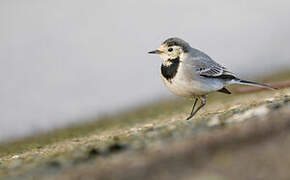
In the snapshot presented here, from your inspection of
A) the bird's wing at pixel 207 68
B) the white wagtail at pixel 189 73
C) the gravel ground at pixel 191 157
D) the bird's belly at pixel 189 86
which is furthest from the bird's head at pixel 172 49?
the gravel ground at pixel 191 157

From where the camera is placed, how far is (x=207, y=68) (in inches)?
300

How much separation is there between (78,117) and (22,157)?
5315mm

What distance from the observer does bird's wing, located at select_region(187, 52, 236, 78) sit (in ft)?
24.6

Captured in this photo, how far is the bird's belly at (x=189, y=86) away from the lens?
7.24 metres

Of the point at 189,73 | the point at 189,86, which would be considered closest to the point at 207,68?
the point at 189,73

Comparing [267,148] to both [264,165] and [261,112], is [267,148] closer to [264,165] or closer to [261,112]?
[264,165]

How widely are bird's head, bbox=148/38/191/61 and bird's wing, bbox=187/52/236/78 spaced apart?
19 cm

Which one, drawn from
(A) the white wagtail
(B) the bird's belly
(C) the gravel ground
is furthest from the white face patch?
(C) the gravel ground

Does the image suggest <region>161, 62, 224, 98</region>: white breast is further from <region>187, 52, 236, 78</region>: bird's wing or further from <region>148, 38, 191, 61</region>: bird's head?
<region>148, 38, 191, 61</region>: bird's head

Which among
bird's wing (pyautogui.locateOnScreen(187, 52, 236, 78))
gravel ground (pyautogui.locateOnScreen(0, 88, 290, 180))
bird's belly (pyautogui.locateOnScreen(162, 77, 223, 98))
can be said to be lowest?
gravel ground (pyautogui.locateOnScreen(0, 88, 290, 180))

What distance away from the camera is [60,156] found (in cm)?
539

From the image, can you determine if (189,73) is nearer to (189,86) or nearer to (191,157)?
(189,86)

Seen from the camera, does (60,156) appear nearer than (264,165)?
No

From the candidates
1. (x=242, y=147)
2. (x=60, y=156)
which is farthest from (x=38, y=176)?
(x=242, y=147)
